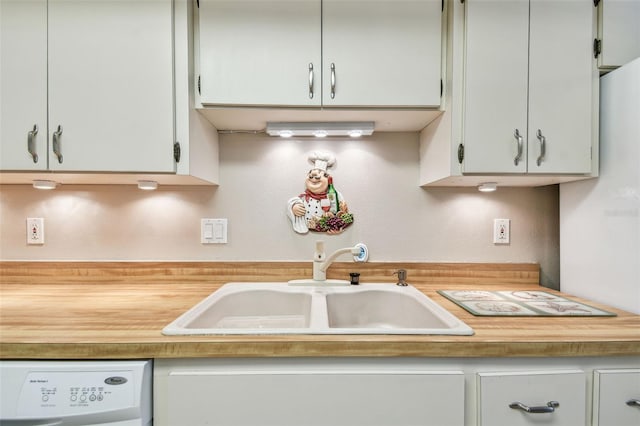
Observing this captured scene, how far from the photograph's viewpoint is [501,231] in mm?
1538

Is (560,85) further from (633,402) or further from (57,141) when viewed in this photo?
(57,141)

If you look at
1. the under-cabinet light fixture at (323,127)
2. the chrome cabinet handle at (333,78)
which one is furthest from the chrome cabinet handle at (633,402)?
the chrome cabinet handle at (333,78)

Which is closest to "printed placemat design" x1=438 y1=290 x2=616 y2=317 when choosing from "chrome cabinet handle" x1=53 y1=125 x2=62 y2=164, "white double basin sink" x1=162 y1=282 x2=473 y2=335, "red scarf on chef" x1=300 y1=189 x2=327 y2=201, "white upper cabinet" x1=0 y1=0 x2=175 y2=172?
"white double basin sink" x1=162 y1=282 x2=473 y2=335

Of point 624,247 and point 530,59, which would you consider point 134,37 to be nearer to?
point 530,59

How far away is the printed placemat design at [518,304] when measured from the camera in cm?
106

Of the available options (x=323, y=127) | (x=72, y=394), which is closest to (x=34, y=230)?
(x=72, y=394)

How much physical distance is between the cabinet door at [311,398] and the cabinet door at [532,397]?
85 millimetres

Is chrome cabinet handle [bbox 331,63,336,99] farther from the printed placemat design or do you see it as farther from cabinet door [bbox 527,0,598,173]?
the printed placemat design

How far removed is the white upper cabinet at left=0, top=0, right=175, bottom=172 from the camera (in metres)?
1.13

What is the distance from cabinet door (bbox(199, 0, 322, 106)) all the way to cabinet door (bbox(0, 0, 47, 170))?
1.89 feet

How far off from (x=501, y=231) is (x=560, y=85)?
683 mm

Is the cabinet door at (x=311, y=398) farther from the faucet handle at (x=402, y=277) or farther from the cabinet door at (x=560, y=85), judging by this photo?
the cabinet door at (x=560, y=85)

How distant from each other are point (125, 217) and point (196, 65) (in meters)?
0.82

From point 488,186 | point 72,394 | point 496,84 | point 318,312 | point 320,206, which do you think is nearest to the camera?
point 72,394
